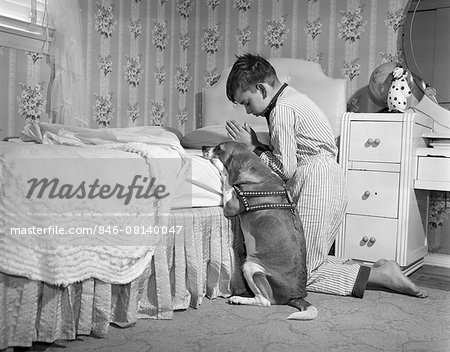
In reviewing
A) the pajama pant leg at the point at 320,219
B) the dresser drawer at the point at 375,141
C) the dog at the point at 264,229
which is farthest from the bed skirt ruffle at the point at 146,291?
the dresser drawer at the point at 375,141

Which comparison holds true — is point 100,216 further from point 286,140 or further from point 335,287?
point 335,287

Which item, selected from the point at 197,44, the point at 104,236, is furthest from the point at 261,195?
the point at 197,44

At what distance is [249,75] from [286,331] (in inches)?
45.6

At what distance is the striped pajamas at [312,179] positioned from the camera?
2459 millimetres

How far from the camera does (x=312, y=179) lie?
2.51 meters

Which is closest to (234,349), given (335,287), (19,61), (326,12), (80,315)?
(80,315)

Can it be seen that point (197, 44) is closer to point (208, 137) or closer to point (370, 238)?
point (208, 137)

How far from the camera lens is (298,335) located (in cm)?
194

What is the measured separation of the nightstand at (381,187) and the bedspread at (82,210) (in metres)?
1.36

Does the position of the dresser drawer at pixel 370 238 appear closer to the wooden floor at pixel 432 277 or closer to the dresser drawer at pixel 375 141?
the wooden floor at pixel 432 277

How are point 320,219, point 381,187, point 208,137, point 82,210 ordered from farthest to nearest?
point 208,137
point 381,187
point 320,219
point 82,210

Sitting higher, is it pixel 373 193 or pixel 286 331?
pixel 373 193

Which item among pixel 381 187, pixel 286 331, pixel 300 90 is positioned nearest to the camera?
pixel 286 331

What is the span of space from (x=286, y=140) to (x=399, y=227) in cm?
97
